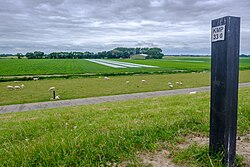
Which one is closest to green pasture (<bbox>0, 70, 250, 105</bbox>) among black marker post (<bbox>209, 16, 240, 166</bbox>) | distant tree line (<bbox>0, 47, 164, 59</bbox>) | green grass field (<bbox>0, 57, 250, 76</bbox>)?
green grass field (<bbox>0, 57, 250, 76</bbox>)

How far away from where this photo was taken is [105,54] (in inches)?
5320

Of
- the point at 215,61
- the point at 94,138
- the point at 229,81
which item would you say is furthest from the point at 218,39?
the point at 94,138

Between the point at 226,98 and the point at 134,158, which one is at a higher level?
the point at 226,98

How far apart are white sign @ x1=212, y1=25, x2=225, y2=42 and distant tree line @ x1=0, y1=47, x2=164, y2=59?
423 ft

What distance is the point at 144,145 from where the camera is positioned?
3.09 m

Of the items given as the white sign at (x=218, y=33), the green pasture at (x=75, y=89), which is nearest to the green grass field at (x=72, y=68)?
the green pasture at (x=75, y=89)

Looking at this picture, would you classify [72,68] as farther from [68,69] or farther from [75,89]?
[75,89]

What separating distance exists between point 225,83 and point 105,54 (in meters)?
Result: 134

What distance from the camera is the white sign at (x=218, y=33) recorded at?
2.37m

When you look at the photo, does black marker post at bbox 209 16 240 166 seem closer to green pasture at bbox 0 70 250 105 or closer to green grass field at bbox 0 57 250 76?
green pasture at bbox 0 70 250 105

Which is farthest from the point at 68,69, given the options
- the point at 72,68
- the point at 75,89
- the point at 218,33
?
the point at 218,33

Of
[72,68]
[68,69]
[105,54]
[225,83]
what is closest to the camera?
[225,83]

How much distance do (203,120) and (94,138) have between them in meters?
2.05

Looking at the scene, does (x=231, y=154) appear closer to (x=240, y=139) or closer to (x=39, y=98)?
(x=240, y=139)
